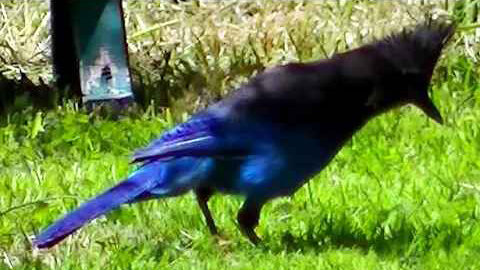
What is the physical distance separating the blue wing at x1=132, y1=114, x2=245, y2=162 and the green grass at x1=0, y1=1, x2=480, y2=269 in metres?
0.29

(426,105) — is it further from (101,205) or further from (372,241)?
(101,205)

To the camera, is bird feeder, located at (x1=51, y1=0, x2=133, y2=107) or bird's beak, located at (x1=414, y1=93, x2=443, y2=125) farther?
bird feeder, located at (x1=51, y1=0, x2=133, y2=107)

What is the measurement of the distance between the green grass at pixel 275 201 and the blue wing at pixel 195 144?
0.94 ft

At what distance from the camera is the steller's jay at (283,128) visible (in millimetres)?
4672

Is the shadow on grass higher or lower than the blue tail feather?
lower

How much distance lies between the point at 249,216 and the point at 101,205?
18.3 inches

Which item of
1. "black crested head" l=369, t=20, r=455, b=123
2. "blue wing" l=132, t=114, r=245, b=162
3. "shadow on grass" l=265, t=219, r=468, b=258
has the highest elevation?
"black crested head" l=369, t=20, r=455, b=123

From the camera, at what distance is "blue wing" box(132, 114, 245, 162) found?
15.3 feet

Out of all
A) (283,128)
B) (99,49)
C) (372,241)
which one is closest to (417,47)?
(283,128)

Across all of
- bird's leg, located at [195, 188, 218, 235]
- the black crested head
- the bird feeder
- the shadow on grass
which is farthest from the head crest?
the bird feeder

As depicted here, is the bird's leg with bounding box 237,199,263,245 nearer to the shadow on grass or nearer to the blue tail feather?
the shadow on grass

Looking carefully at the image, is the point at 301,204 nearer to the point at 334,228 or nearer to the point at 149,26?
the point at 334,228

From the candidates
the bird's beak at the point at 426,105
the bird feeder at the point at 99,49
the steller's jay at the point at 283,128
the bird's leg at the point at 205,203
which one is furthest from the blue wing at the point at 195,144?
the bird feeder at the point at 99,49

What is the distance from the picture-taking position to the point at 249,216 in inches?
187
